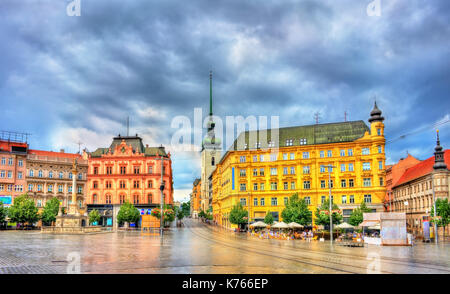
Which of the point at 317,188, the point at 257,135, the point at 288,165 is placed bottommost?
the point at 317,188

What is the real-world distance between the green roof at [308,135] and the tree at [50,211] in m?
39.8

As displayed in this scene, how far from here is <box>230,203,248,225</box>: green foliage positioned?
245 ft

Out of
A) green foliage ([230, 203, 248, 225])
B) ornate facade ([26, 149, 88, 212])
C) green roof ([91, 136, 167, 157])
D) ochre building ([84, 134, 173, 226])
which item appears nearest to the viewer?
green foliage ([230, 203, 248, 225])

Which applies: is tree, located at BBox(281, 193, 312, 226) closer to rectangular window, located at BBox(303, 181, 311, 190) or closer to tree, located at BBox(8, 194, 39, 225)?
rectangular window, located at BBox(303, 181, 311, 190)

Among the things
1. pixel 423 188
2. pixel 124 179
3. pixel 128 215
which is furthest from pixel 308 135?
pixel 124 179

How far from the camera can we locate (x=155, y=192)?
88.6m

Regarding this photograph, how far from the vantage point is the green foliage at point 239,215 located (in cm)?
7462

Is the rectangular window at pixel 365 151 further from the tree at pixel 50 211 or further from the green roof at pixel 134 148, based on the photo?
the tree at pixel 50 211

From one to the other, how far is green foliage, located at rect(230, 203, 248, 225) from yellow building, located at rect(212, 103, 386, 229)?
2.63 meters

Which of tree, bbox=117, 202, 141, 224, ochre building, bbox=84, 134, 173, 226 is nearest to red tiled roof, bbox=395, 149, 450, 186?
ochre building, bbox=84, 134, 173, 226

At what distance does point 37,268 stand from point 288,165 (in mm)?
63443
